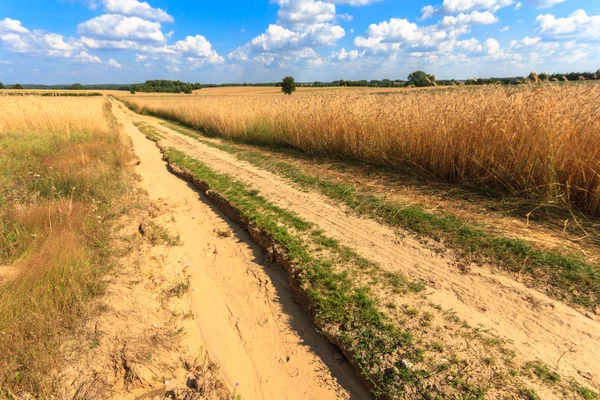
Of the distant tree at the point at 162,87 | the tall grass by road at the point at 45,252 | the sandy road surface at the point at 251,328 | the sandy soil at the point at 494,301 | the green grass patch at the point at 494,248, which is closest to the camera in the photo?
the sandy soil at the point at 494,301

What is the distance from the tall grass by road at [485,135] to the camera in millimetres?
3961

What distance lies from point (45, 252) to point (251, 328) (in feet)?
8.37

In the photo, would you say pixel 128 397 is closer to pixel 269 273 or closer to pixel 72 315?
pixel 72 315

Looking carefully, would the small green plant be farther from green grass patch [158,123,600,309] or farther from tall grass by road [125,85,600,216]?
tall grass by road [125,85,600,216]

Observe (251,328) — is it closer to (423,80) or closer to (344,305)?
(344,305)

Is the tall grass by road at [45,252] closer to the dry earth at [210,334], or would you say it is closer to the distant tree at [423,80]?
the dry earth at [210,334]

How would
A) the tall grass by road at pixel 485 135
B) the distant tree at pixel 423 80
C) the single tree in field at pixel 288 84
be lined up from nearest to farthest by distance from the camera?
the tall grass by road at pixel 485 135, the distant tree at pixel 423 80, the single tree in field at pixel 288 84

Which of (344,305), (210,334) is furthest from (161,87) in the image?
(344,305)

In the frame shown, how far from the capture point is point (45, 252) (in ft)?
10.6

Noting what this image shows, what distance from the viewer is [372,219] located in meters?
4.47

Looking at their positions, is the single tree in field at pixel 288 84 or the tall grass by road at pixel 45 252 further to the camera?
the single tree in field at pixel 288 84

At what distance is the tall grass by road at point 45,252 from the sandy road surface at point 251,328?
105 cm

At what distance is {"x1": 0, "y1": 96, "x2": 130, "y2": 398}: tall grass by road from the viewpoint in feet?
7.41

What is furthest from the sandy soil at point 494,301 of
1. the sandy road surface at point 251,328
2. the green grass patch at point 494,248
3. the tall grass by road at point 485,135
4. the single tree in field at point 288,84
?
the single tree in field at point 288,84
